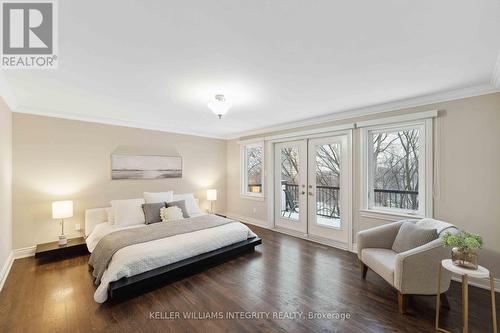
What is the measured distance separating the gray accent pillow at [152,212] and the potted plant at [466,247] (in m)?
3.86

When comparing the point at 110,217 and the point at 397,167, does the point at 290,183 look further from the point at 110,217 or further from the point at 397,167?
the point at 110,217

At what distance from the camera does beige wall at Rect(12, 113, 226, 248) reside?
3332 millimetres

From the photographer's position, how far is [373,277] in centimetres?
276

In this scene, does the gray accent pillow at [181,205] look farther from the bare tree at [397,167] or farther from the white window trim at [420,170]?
the bare tree at [397,167]

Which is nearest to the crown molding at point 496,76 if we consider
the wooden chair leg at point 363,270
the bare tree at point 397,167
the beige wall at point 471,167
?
the beige wall at point 471,167

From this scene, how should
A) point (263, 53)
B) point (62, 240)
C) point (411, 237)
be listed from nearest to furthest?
point (263, 53), point (411, 237), point (62, 240)

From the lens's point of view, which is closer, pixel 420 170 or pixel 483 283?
pixel 483 283

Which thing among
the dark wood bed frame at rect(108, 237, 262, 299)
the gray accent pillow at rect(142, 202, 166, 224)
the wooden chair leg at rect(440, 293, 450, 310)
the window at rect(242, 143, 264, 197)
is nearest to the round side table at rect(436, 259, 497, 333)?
the wooden chair leg at rect(440, 293, 450, 310)

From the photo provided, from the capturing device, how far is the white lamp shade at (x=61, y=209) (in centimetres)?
329

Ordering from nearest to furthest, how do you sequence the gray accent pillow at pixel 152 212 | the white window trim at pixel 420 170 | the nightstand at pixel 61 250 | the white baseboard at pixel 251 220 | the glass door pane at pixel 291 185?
the white window trim at pixel 420 170 < the nightstand at pixel 61 250 < the gray accent pillow at pixel 152 212 < the glass door pane at pixel 291 185 < the white baseboard at pixel 251 220

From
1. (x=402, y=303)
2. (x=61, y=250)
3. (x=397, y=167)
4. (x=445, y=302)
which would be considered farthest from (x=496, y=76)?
→ (x=61, y=250)

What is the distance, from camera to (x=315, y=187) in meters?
4.25

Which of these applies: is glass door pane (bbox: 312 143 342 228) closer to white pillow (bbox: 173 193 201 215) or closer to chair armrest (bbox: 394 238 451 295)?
chair armrest (bbox: 394 238 451 295)

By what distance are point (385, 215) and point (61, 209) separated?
4.99 meters
